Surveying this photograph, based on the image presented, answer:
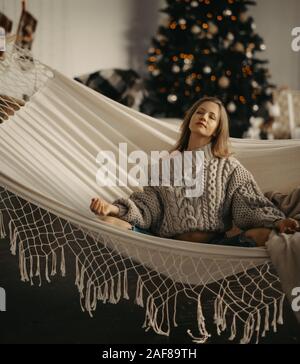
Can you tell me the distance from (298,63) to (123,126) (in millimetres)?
2585

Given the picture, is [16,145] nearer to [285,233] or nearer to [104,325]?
[104,325]

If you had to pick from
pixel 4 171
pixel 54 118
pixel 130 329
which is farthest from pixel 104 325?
pixel 54 118

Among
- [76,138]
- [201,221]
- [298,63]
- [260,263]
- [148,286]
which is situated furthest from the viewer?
[298,63]

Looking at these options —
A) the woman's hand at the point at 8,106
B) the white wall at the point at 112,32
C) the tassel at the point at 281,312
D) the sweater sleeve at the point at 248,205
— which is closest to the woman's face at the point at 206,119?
the sweater sleeve at the point at 248,205

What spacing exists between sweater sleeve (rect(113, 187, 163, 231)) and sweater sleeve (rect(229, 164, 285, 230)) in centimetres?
22

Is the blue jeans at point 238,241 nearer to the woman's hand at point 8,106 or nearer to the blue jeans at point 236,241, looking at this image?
the blue jeans at point 236,241

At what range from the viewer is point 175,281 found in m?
1.51

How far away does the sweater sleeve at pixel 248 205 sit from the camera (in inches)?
62.0

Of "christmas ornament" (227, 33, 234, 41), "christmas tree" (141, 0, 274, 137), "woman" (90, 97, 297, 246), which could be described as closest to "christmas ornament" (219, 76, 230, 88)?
"christmas tree" (141, 0, 274, 137)

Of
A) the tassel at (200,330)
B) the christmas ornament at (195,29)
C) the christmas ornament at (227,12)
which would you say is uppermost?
the christmas ornament at (227,12)

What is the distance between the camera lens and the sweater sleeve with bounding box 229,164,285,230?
1575 millimetres

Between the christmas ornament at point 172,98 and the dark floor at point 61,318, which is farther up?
the christmas ornament at point 172,98

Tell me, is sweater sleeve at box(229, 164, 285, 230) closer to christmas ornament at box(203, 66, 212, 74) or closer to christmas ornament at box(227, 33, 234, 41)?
christmas ornament at box(203, 66, 212, 74)

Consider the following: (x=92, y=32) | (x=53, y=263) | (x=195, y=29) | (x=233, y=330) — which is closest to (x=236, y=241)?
(x=233, y=330)
